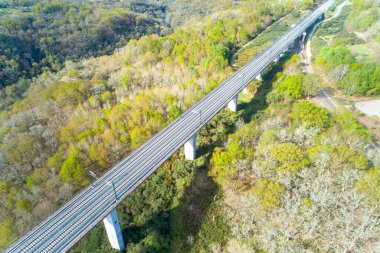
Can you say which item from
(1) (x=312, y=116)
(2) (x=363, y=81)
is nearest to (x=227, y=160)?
(1) (x=312, y=116)

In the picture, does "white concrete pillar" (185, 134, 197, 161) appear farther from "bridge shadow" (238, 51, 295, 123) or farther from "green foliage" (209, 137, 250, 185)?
"bridge shadow" (238, 51, 295, 123)

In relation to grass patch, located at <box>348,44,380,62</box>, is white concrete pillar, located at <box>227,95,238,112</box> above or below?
below

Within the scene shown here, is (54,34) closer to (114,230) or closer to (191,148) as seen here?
(191,148)

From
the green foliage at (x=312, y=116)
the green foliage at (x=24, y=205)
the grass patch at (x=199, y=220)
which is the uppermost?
the green foliage at (x=312, y=116)

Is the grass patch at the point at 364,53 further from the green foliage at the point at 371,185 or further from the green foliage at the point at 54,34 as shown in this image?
the green foliage at the point at 54,34

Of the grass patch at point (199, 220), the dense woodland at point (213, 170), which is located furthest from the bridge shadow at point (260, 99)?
the grass patch at point (199, 220)

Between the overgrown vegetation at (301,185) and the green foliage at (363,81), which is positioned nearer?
the overgrown vegetation at (301,185)

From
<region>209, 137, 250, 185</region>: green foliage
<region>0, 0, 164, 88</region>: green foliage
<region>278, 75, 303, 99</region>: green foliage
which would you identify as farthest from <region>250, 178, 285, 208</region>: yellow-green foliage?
<region>0, 0, 164, 88</region>: green foliage
